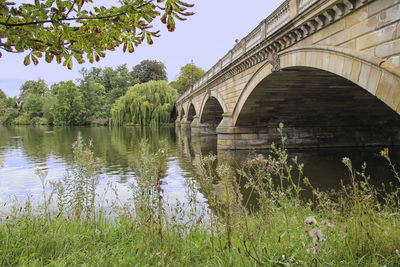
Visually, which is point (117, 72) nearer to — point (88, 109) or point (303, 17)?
point (88, 109)

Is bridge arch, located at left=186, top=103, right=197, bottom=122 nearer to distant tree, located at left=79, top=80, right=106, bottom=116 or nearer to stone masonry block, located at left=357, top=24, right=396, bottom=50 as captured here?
stone masonry block, located at left=357, top=24, right=396, bottom=50

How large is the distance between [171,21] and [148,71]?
2643 inches

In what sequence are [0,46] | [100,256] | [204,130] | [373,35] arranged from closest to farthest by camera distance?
[0,46], [100,256], [373,35], [204,130]

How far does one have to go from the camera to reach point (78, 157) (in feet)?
12.8

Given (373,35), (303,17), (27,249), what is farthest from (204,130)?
(27,249)

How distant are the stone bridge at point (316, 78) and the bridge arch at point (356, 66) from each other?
0.06 ft

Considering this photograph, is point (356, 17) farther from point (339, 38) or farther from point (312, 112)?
point (312, 112)

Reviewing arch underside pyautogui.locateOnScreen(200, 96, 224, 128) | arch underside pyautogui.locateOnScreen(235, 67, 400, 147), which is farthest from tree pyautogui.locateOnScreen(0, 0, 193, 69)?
arch underside pyautogui.locateOnScreen(200, 96, 224, 128)

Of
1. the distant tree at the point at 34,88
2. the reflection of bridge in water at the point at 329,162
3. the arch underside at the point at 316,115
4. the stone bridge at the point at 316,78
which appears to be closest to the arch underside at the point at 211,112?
the stone bridge at the point at 316,78

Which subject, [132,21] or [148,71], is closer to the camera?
[132,21]

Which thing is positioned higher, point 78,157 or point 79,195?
point 78,157

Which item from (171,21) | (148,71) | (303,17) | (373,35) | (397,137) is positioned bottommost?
(397,137)

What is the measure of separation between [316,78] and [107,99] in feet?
172

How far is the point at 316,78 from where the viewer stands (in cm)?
1035
